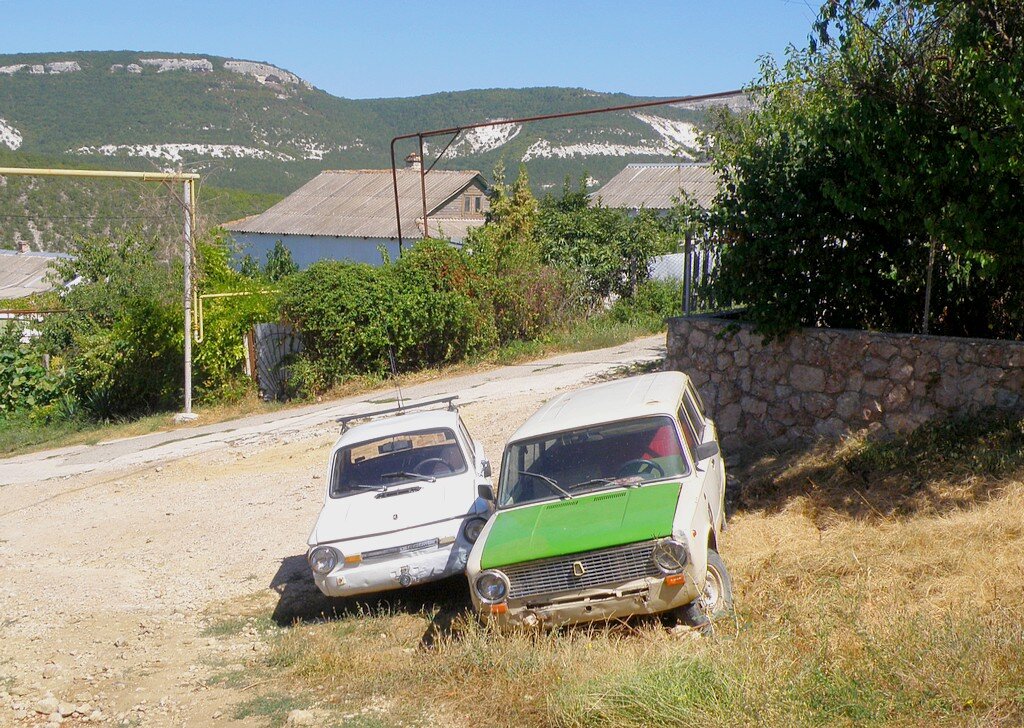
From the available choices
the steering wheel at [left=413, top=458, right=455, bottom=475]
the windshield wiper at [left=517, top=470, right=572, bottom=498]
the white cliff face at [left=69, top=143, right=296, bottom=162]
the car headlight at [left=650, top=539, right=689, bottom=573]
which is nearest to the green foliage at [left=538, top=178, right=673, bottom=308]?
the steering wheel at [left=413, top=458, right=455, bottom=475]

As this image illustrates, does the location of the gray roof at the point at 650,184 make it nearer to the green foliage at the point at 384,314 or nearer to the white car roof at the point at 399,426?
the green foliage at the point at 384,314

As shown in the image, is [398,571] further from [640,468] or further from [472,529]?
[640,468]

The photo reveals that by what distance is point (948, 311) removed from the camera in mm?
10914

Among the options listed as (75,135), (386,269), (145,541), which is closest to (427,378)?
(386,269)

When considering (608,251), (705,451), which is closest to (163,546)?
(705,451)

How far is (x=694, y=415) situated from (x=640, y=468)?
53.8 inches

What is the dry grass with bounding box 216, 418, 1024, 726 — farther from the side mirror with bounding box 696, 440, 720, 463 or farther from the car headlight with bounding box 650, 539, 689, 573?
the side mirror with bounding box 696, 440, 720, 463

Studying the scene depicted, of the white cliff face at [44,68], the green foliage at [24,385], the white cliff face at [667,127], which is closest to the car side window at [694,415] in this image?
the green foliage at [24,385]

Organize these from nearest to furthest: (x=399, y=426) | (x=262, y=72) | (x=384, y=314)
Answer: (x=399, y=426) < (x=384, y=314) < (x=262, y=72)

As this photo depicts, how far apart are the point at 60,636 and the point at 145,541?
10.9ft

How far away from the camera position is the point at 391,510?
862 centimetres

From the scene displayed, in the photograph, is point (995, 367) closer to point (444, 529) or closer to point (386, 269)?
point (444, 529)

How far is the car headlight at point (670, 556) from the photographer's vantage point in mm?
6445

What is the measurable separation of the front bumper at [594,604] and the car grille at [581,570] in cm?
4
